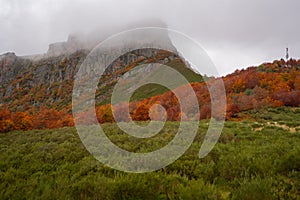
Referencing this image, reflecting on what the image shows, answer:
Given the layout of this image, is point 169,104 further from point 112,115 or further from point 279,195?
point 279,195

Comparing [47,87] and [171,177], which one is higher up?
[47,87]

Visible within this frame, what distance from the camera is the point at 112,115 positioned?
35219mm

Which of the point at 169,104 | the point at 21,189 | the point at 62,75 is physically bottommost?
the point at 21,189

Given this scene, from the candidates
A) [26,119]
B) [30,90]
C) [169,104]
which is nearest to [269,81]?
[169,104]

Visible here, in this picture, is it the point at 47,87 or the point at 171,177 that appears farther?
the point at 47,87

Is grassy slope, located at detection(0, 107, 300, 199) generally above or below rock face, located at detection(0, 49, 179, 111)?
below

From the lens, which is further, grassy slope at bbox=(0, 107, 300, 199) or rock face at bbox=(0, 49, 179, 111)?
rock face at bbox=(0, 49, 179, 111)

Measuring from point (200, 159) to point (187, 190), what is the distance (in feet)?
10.0

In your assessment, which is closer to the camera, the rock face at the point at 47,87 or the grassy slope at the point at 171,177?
the grassy slope at the point at 171,177

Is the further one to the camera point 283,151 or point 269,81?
point 269,81

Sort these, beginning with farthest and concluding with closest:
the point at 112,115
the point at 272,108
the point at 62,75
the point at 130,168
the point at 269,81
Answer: the point at 62,75
the point at 269,81
the point at 112,115
the point at 272,108
the point at 130,168

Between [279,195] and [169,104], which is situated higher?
[169,104]

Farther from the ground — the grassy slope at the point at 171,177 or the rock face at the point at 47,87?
the rock face at the point at 47,87

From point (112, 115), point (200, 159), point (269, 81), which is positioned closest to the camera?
point (200, 159)
